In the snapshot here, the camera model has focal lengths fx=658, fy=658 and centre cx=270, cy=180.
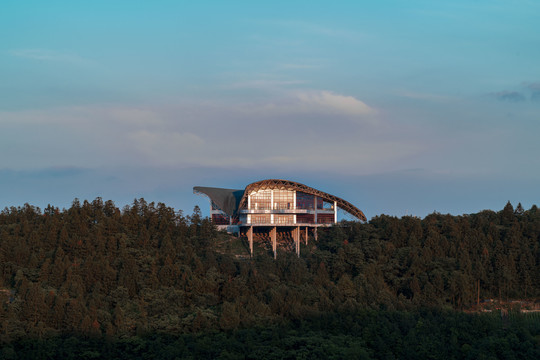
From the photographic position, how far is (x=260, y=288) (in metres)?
40.2

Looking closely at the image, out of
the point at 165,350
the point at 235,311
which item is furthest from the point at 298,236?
the point at 165,350

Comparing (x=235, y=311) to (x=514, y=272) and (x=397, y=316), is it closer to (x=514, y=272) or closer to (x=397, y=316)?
(x=397, y=316)

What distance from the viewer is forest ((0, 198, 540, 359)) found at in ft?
111

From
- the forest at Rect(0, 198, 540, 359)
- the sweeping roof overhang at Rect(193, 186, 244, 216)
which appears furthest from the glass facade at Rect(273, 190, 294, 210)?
the forest at Rect(0, 198, 540, 359)

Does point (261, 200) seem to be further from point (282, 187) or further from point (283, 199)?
point (282, 187)

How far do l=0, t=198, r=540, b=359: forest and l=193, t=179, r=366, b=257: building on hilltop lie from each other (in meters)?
2.42

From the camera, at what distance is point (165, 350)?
109 ft

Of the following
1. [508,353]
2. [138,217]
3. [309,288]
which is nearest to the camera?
[508,353]

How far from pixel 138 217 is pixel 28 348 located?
16.7m

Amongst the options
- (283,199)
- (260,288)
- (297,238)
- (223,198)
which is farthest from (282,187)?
(260,288)

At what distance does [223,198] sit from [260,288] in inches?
694

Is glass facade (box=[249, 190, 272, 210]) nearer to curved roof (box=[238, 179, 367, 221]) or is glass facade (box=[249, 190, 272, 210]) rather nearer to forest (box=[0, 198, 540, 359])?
curved roof (box=[238, 179, 367, 221])

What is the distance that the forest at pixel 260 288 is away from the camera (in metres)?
33.8

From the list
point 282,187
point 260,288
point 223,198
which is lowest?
point 260,288
